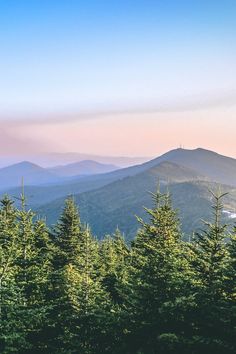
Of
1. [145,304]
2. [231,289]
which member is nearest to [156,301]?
[145,304]

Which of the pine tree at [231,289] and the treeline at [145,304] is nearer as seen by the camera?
the pine tree at [231,289]

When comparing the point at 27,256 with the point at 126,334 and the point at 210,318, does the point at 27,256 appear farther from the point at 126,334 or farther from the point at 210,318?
the point at 210,318

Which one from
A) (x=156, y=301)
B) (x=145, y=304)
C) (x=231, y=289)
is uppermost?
(x=231, y=289)

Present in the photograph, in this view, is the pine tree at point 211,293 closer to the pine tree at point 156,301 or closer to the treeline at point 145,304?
the treeline at point 145,304

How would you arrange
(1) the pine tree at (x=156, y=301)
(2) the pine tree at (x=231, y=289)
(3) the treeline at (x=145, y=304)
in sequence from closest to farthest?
(2) the pine tree at (x=231, y=289), (3) the treeline at (x=145, y=304), (1) the pine tree at (x=156, y=301)

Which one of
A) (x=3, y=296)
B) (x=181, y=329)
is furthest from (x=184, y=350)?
(x=3, y=296)

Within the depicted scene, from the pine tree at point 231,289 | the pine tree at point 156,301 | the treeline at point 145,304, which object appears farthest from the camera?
the pine tree at point 156,301

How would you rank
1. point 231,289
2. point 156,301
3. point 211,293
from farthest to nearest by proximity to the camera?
1. point 156,301
2. point 211,293
3. point 231,289

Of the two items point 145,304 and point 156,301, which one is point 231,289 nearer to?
point 156,301

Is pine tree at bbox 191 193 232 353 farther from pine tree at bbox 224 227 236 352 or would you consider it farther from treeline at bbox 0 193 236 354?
pine tree at bbox 224 227 236 352

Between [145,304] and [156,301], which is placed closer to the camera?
[156,301]

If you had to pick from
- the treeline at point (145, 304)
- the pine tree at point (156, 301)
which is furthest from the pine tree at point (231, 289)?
the pine tree at point (156, 301)

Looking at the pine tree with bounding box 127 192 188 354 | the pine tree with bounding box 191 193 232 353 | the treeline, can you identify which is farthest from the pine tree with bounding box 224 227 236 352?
the pine tree with bounding box 127 192 188 354

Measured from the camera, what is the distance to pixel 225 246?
21.9 m
